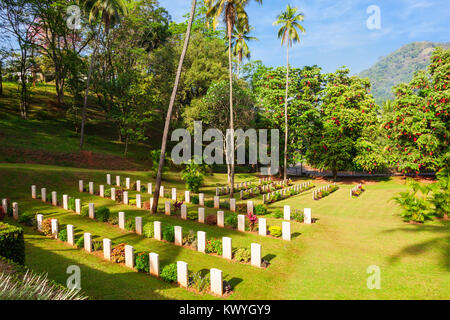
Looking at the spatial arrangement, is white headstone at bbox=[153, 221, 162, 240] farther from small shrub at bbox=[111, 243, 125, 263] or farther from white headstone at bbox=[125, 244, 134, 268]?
white headstone at bbox=[125, 244, 134, 268]

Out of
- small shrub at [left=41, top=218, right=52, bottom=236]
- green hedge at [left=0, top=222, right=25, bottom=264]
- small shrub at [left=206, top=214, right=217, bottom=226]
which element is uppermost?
green hedge at [left=0, top=222, right=25, bottom=264]

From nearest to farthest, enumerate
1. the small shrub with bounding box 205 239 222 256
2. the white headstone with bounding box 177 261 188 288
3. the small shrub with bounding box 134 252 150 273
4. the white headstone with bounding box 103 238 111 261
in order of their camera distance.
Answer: the white headstone with bounding box 177 261 188 288
the small shrub with bounding box 134 252 150 273
the white headstone with bounding box 103 238 111 261
the small shrub with bounding box 205 239 222 256

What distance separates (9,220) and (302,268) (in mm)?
16120

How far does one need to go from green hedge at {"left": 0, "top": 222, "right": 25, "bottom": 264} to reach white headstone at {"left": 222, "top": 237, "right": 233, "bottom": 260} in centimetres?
707

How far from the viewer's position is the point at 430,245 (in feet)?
40.3

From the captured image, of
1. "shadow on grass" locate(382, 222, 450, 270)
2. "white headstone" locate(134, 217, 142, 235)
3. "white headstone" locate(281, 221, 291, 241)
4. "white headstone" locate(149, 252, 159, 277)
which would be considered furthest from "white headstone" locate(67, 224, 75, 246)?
"shadow on grass" locate(382, 222, 450, 270)

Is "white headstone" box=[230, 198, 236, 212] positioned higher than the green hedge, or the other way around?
the green hedge

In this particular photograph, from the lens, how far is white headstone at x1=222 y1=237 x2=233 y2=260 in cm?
1121

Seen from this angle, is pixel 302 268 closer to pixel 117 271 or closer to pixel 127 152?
pixel 117 271

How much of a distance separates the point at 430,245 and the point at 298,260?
21.1ft

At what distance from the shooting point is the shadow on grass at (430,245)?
10.9 metres

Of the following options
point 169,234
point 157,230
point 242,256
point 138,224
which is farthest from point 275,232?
point 138,224

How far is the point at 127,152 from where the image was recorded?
136 feet
